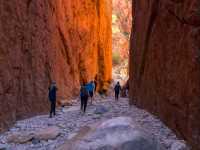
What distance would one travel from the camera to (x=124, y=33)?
235ft

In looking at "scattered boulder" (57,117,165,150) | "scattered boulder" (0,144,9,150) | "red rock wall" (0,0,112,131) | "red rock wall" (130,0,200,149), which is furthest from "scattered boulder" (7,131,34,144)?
"red rock wall" (130,0,200,149)

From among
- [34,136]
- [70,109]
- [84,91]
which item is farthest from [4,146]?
[70,109]

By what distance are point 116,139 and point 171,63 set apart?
160 inches

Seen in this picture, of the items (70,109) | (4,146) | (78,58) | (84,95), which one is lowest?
(4,146)

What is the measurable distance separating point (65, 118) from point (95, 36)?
16814 mm

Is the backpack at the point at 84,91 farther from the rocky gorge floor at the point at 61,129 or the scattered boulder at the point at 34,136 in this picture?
the scattered boulder at the point at 34,136

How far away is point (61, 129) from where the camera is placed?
14539mm

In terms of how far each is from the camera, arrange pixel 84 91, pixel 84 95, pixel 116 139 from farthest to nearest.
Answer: pixel 84 95, pixel 84 91, pixel 116 139

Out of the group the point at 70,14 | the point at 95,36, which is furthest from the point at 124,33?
the point at 70,14

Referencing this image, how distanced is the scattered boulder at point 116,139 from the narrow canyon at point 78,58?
1307 mm

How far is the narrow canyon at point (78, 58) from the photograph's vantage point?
419 inches

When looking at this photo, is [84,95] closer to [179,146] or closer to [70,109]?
[70,109]

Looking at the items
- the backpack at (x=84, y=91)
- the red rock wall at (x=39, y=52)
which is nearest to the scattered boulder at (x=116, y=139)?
the red rock wall at (x=39, y=52)

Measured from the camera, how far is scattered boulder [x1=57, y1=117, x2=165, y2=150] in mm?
9164
